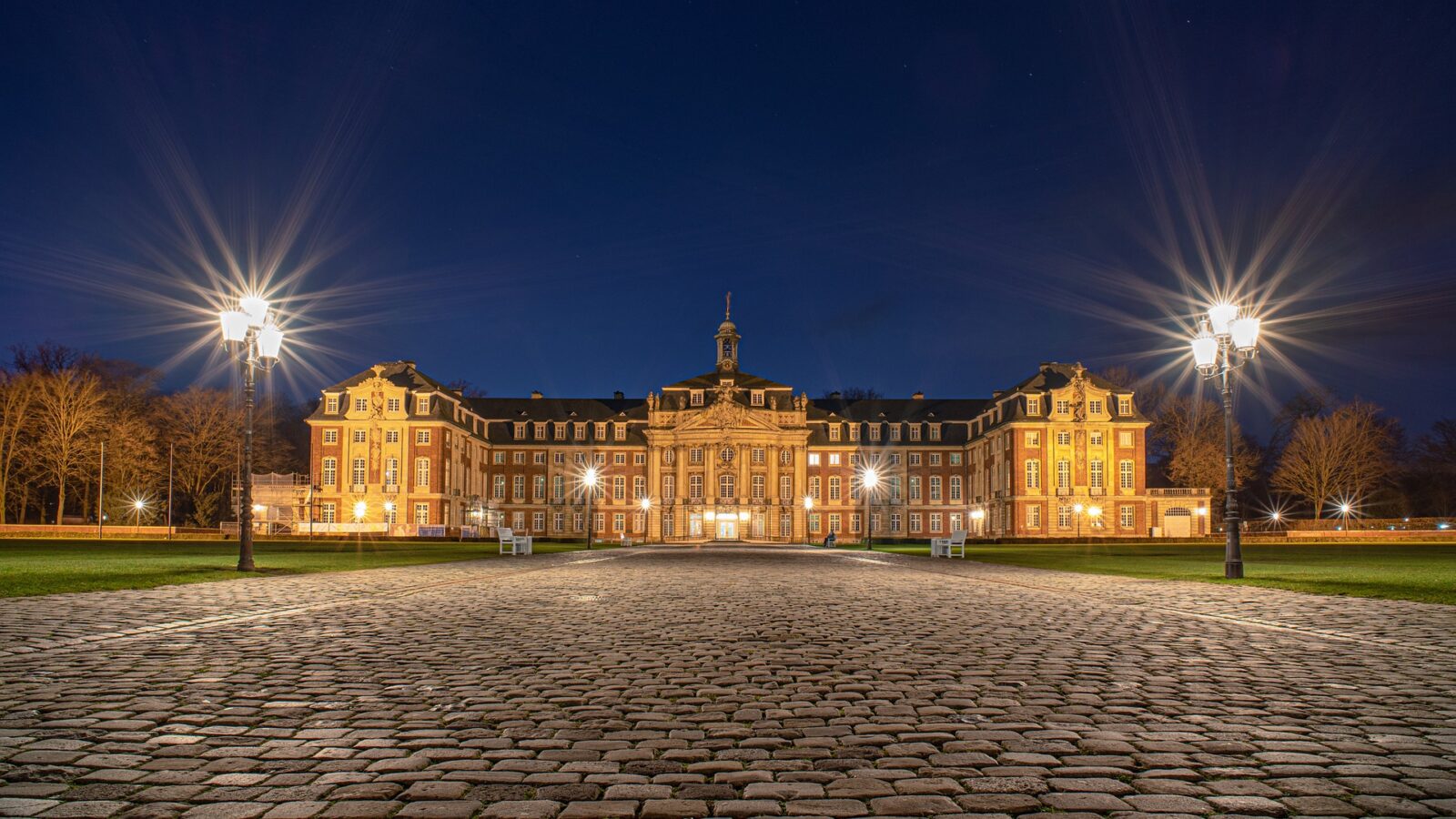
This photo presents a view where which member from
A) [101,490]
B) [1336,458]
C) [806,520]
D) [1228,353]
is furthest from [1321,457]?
[101,490]

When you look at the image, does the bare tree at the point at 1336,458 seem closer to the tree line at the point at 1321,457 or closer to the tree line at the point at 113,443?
the tree line at the point at 1321,457

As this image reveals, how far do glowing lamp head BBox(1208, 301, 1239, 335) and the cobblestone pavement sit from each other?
10197 millimetres

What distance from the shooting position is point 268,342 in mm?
21812

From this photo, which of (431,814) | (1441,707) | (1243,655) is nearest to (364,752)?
(431,814)

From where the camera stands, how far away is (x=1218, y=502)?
8119cm

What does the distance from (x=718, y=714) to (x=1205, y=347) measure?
19.1 m

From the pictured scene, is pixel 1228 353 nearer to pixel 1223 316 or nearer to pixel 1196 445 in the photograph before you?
pixel 1223 316

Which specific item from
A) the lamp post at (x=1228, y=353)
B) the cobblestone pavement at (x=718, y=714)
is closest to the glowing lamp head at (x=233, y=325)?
the cobblestone pavement at (x=718, y=714)

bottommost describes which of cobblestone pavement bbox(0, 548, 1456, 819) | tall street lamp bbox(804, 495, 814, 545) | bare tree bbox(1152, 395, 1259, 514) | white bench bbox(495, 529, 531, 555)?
tall street lamp bbox(804, 495, 814, 545)

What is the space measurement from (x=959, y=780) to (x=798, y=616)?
8006mm

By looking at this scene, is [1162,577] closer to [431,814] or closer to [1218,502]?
[431,814]

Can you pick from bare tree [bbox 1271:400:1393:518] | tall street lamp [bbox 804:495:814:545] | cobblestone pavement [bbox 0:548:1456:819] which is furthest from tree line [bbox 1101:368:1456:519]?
cobblestone pavement [bbox 0:548:1456:819]

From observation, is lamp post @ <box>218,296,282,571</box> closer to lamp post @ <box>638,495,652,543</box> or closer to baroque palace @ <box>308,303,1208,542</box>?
baroque palace @ <box>308,303,1208,542</box>

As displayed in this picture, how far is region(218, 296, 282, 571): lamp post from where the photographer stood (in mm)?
20406
